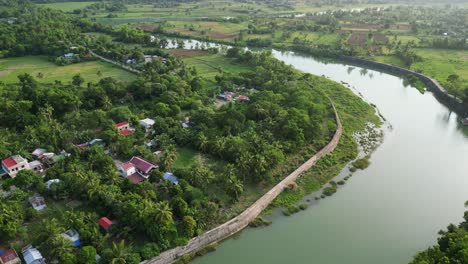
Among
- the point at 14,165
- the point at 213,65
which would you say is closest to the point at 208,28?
the point at 213,65

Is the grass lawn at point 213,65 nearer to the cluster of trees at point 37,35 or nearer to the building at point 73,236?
the cluster of trees at point 37,35

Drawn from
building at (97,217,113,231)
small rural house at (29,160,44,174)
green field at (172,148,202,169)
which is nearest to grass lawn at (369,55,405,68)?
green field at (172,148,202,169)

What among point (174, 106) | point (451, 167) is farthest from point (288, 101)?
point (451, 167)

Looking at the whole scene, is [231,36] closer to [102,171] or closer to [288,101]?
[288,101]

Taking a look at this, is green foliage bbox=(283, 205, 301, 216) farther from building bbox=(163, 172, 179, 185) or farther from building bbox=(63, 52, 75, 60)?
building bbox=(63, 52, 75, 60)

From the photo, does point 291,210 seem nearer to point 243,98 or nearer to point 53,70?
point 243,98

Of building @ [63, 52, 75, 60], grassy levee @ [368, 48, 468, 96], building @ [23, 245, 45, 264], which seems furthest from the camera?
building @ [63, 52, 75, 60]
